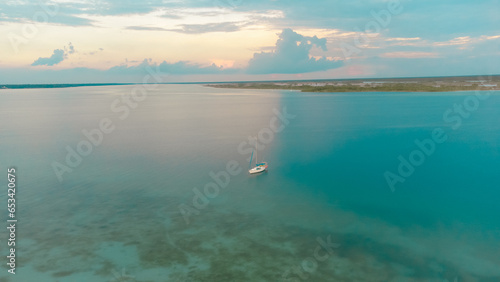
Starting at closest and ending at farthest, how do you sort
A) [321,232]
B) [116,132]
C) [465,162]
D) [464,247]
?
[464,247]
[321,232]
[465,162]
[116,132]

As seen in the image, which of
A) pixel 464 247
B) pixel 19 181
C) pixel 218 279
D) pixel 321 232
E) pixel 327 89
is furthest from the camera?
pixel 327 89

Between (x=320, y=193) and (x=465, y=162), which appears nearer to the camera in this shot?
(x=320, y=193)

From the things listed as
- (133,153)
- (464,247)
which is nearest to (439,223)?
(464,247)

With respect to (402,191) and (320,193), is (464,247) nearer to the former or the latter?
(402,191)

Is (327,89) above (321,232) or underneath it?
above

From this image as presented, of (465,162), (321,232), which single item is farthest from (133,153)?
(465,162)

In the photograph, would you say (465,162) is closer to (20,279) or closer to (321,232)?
(321,232)
